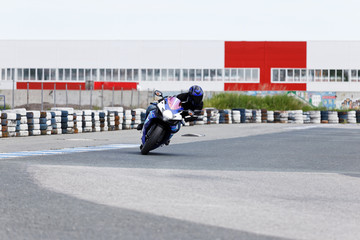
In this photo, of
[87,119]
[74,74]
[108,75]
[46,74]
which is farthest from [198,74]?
[87,119]

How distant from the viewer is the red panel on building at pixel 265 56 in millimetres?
71312

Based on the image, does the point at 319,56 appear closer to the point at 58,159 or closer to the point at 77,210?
the point at 58,159

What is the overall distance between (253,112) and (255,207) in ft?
108

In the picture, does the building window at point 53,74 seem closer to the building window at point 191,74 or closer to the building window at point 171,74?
the building window at point 171,74

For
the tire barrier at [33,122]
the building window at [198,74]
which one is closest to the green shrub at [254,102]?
Answer: the tire barrier at [33,122]

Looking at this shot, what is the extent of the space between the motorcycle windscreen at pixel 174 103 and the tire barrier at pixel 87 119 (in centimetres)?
57

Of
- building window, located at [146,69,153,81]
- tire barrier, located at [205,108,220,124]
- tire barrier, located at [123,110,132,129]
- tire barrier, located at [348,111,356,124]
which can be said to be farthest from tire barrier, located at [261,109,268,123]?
building window, located at [146,69,153,81]

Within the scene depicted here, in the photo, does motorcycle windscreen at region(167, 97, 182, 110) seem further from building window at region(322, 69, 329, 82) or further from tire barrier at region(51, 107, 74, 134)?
building window at region(322, 69, 329, 82)

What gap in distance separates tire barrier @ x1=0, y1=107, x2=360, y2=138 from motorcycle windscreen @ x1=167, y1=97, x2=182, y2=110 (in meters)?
0.57

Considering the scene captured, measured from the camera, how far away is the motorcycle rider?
14.1 meters

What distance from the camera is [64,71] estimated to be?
75.1 m

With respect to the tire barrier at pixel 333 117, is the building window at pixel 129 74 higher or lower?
higher

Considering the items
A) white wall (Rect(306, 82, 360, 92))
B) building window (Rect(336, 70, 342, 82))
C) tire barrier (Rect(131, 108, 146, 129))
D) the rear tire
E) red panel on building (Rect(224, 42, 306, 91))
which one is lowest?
the rear tire

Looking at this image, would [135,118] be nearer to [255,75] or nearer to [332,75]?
[255,75]
